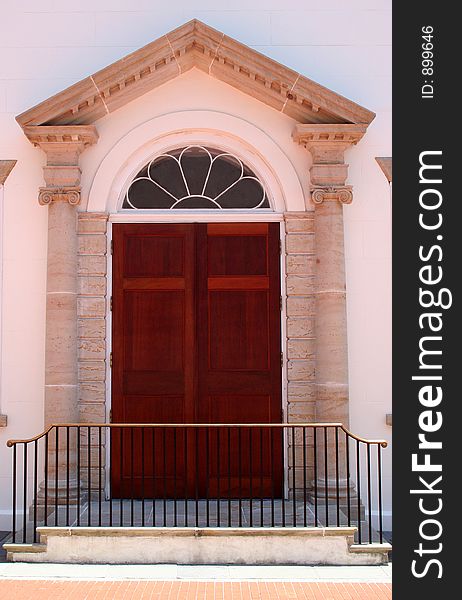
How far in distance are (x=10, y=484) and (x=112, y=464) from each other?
1189mm

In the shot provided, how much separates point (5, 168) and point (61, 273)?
1459 millimetres

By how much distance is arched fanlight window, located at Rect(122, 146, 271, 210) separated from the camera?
8.27 meters

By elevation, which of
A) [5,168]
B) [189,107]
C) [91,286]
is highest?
[189,107]

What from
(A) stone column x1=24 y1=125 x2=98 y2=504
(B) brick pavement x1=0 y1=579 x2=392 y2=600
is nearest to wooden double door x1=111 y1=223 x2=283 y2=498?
(A) stone column x1=24 y1=125 x2=98 y2=504

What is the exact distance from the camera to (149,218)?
8.18 metres

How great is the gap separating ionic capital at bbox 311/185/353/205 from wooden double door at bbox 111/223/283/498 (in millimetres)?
593

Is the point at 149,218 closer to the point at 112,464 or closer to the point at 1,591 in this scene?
the point at 112,464

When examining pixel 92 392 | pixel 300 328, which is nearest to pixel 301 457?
pixel 300 328

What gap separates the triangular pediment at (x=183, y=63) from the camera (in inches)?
304

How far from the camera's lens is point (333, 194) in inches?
312

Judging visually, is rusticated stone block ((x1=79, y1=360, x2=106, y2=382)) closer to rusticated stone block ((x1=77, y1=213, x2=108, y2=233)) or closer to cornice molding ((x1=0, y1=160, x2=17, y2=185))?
rusticated stone block ((x1=77, y1=213, x2=108, y2=233))

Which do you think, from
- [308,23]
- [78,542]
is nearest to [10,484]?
[78,542]

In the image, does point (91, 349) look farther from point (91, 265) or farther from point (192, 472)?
point (192, 472)

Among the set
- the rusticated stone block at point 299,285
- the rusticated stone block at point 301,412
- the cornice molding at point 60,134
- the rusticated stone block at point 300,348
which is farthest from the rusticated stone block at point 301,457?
the cornice molding at point 60,134
